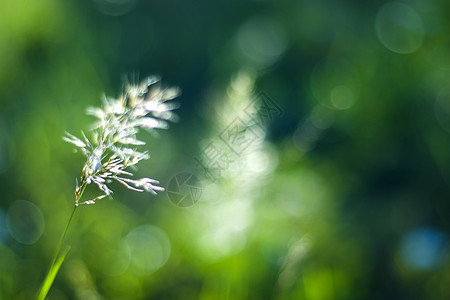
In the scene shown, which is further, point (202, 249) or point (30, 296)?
point (202, 249)

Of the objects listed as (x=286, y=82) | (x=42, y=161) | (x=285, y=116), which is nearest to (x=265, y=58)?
(x=286, y=82)

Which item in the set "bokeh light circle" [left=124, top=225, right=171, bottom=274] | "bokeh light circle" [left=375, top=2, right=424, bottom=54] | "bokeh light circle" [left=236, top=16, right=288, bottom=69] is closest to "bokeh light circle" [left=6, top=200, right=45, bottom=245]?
"bokeh light circle" [left=124, top=225, right=171, bottom=274]

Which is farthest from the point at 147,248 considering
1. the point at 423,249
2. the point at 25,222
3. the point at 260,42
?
the point at 260,42

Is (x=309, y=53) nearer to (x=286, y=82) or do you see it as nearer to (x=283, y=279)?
(x=286, y=82)

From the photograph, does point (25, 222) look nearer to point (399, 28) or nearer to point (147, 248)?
point (147, 248)

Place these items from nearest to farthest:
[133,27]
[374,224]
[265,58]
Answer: [374,224]
[265,58]
[133,27]

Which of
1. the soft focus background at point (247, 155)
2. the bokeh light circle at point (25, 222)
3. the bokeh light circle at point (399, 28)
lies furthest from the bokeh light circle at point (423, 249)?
the bokeh light circle at point (25, 222)

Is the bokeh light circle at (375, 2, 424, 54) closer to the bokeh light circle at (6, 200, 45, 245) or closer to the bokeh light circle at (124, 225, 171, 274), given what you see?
the bokeh light circle at (124, 225, 171, 274)

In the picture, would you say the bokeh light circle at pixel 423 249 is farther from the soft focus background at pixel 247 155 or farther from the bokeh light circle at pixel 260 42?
the bokeh light circle at pixel 260 42
